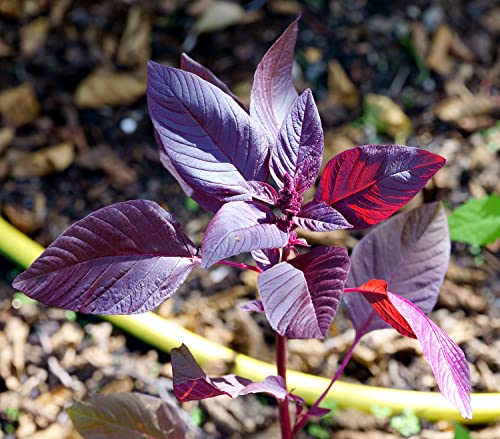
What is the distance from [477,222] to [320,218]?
28.9 inches

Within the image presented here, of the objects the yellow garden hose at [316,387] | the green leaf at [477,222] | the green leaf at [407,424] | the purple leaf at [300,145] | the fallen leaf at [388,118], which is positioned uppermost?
the purple leaf at [300,145]

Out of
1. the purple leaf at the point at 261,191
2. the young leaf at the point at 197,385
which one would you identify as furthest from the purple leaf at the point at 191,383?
the purple leaf at the point at 261,191

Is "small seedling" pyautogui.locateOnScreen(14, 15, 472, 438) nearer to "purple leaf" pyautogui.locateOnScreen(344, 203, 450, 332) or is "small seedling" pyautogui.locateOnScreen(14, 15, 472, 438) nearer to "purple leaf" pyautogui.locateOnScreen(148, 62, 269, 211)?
"purple leaf" pyautogui.locateOnScreen(148, 62, 269, 211)

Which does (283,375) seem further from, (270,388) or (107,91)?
(107,91)

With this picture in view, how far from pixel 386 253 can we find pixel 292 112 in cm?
38

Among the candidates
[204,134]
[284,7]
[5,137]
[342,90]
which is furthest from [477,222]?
[5,137]

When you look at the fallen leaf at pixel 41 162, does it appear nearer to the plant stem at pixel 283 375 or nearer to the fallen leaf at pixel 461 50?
the plant stem at pixel 283 375

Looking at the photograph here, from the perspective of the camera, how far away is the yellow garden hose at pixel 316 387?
1245mm

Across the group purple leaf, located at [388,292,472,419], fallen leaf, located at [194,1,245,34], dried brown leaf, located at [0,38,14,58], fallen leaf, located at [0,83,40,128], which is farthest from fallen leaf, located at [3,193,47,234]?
purple leaf, located at [388,292,472,419]

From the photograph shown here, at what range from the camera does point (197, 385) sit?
76cm

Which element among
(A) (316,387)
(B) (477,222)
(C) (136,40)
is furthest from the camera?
(C) (136,40)

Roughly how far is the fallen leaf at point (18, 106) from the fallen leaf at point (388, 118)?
90 cm

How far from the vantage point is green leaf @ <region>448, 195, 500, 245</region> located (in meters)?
1.34

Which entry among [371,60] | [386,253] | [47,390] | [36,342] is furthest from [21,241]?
[371,60]
